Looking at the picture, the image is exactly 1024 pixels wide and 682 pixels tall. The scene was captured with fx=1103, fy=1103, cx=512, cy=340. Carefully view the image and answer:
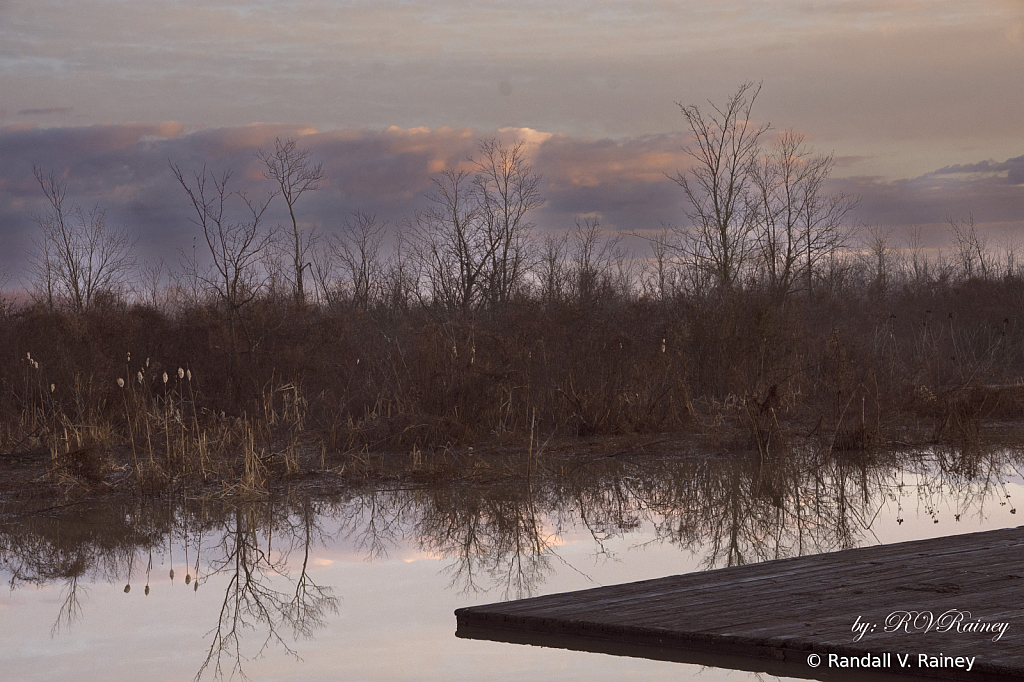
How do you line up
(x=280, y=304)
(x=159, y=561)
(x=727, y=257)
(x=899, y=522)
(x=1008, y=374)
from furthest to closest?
(x=727, y=257), (x=1008, y=374), (x=280, y=304), (x=899, y=522), (x=159, y=561)

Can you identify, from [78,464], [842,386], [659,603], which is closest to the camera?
[659,603]

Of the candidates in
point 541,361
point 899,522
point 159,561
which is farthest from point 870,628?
point 541,361

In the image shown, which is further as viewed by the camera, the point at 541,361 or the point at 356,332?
the point at 356,332

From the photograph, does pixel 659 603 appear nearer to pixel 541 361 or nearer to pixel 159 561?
pixel 159 561

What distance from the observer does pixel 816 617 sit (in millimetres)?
6164

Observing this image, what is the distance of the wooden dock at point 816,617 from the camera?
5.50 meters

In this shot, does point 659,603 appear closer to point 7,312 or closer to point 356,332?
point 356,332

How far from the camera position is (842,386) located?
50.6ft

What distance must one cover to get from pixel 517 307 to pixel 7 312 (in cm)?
948

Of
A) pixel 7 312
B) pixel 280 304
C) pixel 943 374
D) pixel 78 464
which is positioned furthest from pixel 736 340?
pixel 7 312

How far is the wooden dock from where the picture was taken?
5.50m

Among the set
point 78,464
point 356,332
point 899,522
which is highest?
point 356,332

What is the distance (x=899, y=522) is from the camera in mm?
10820

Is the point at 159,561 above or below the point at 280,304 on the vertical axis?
below
